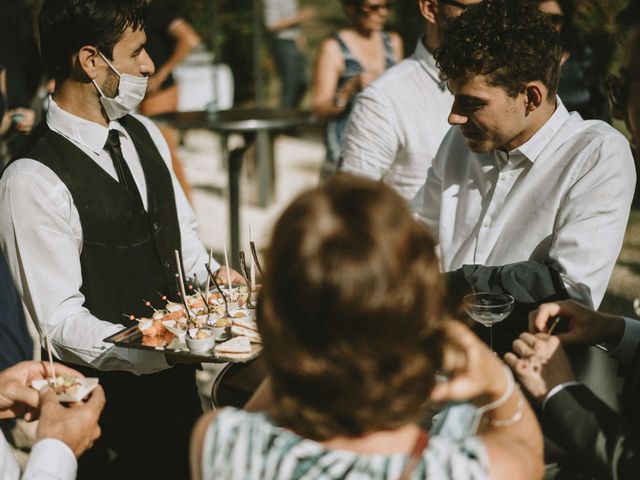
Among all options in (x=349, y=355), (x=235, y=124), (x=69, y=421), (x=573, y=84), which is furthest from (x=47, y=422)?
(x=235, y=124)

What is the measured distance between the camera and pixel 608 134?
216 cm

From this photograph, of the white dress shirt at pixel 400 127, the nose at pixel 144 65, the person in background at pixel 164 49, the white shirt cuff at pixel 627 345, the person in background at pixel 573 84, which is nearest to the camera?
the white shirt cuff at pixel 627 345

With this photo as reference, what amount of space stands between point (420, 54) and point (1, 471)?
93.5 inches

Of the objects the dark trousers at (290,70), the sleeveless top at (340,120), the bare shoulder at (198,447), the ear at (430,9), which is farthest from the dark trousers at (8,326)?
the dark trousers at (290,70)

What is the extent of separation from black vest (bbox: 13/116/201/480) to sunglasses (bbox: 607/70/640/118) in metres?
1.42

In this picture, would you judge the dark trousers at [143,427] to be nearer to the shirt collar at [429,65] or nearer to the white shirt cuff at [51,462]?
the white shirt cuff at [51,462]

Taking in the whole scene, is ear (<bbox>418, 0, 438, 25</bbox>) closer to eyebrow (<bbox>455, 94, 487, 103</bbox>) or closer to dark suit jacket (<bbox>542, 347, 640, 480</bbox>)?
eyebrow (<bbox>455, 94, 487, 103</bbox>)

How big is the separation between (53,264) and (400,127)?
1559mm

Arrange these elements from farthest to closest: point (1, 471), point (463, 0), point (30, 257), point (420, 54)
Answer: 1. point (420, 54)
2. point (463, 0)
3. point (30, 257)
4. point (1, 471)

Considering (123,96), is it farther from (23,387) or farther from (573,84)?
(573,84)

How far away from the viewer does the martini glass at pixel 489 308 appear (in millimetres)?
1977

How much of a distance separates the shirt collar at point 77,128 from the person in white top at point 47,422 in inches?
30.2

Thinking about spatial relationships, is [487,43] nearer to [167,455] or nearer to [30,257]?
[30,257]

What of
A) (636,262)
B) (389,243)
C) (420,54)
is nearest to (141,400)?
(389,243)
